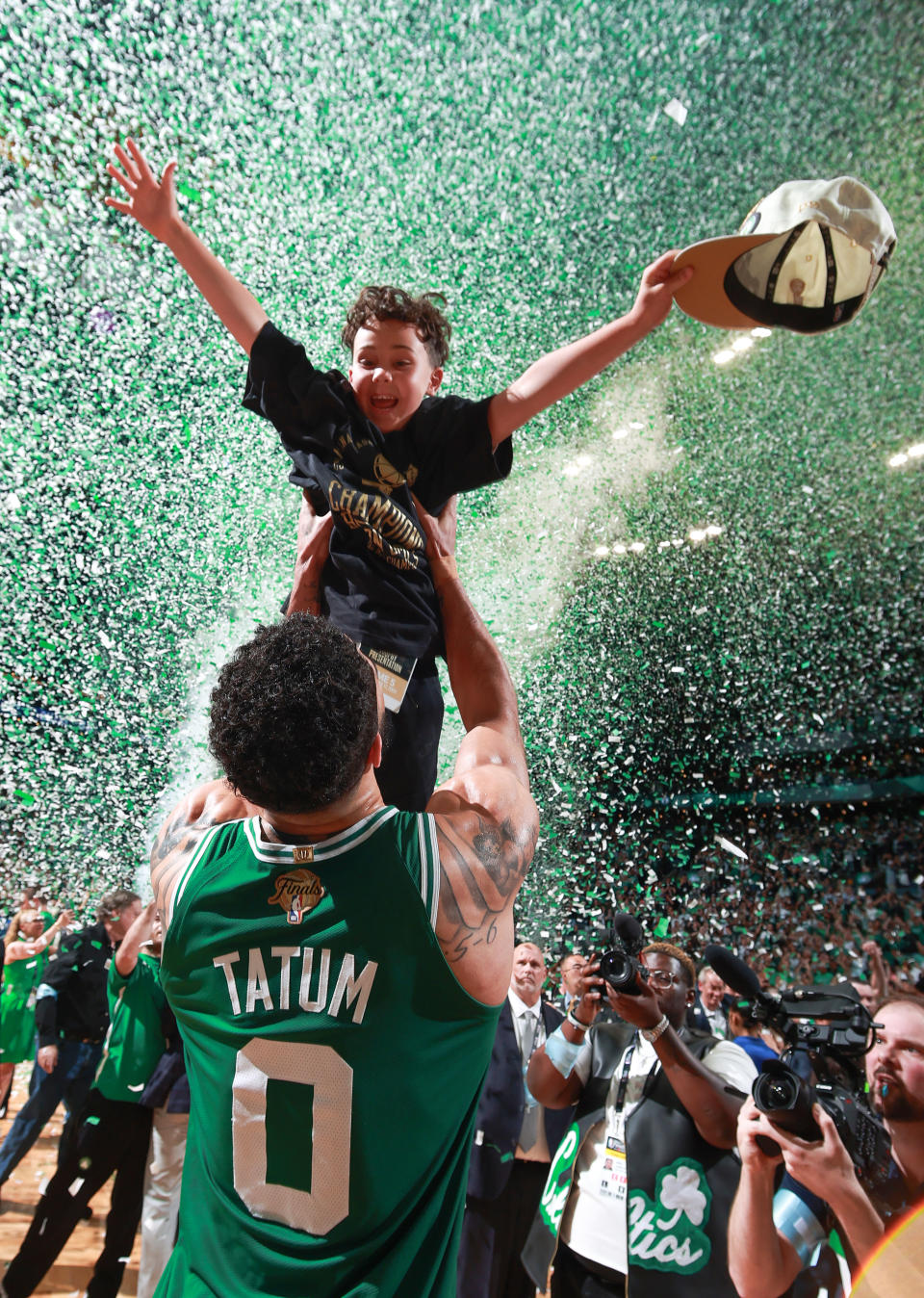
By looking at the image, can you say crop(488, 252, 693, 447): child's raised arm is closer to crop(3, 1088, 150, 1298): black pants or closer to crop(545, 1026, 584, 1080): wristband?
crop(545, 1026, 584, 1080): wristband

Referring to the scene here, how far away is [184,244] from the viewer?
179 cm

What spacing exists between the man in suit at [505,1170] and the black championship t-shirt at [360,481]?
244cm

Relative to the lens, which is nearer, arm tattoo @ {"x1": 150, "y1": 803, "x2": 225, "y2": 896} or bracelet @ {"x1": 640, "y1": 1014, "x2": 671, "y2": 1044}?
arm tattoo @ {"x1": 150, "y1": 803, "x2": 225, "y2": 896}

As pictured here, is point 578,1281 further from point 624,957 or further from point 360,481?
point 360,481

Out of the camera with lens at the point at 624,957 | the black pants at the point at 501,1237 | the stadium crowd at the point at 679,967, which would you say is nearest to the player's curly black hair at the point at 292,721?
the stadium crowd at the point at 679,967

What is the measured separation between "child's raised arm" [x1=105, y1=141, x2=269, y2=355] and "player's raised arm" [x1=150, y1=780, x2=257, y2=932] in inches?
37.9

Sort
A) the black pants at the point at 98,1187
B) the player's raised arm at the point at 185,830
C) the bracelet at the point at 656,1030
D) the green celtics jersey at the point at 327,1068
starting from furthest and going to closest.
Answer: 1. the black pants at the point at 98,1187
2. the bracelet at the point at 656,1030
3. the player's raised arm at the point at 185,830
4. the green celtics jersey at the point at 327,1068

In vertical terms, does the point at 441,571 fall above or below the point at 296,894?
above

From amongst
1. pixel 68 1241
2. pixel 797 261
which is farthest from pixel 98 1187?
pixel 797 261

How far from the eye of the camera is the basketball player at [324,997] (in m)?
1.10

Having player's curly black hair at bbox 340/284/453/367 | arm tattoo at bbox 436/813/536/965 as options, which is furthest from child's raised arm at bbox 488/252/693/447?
arm tattoo at bbox 436/813/536/965

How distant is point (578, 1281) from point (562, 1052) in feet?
2.10

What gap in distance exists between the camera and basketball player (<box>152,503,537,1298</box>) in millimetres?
1096

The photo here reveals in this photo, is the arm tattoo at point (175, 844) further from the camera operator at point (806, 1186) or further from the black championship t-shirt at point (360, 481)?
the camera operator at point (806, 1186)
